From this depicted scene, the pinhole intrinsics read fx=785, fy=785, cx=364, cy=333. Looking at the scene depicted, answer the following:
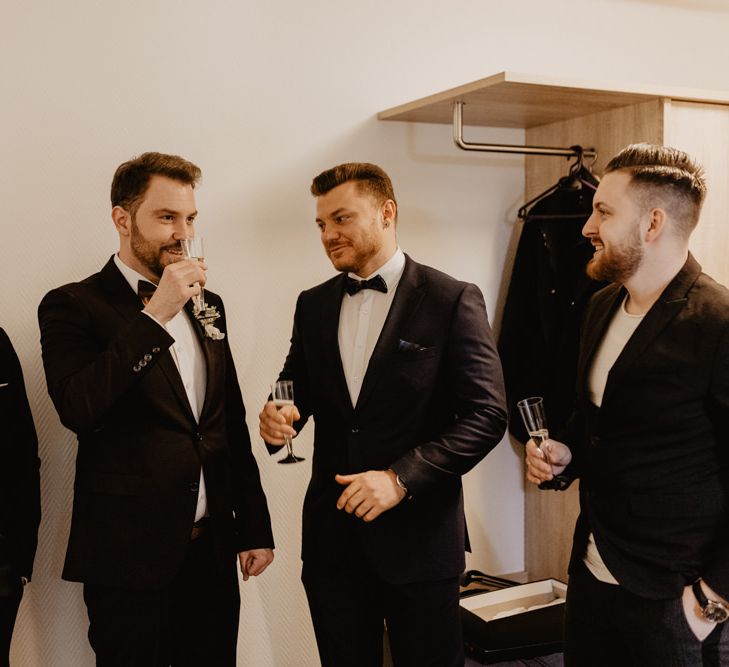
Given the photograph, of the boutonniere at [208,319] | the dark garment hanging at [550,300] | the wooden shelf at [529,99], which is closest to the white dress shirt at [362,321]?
the boutonniere at [208,319]

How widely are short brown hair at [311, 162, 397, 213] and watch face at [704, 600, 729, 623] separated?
4.39 ft

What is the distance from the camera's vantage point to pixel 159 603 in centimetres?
205

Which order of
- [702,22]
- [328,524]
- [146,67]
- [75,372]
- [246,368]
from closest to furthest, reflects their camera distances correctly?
[75,372] → [328,524] → [146,67] → [246,368] → [702,22]

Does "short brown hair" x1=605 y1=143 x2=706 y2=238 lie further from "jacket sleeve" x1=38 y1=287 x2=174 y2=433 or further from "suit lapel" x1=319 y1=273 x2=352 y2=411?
"jacket sleeve" x1=38 y1=287 x2=174 y2=433

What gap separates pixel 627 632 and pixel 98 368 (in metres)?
1.39

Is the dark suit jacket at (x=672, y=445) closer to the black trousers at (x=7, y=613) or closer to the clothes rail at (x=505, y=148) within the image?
the clothes rail at (x=505, y=148)

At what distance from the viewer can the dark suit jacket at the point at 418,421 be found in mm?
2053

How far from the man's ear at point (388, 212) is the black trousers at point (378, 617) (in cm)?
97

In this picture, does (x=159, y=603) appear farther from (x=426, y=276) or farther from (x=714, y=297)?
(x=714, y=297)

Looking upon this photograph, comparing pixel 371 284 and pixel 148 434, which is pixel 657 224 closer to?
pixel 371 284

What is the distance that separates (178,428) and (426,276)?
0.79 m

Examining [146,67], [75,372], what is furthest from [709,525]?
[146,67]

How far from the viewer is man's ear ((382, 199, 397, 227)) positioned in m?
2.30

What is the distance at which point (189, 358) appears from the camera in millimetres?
2209
